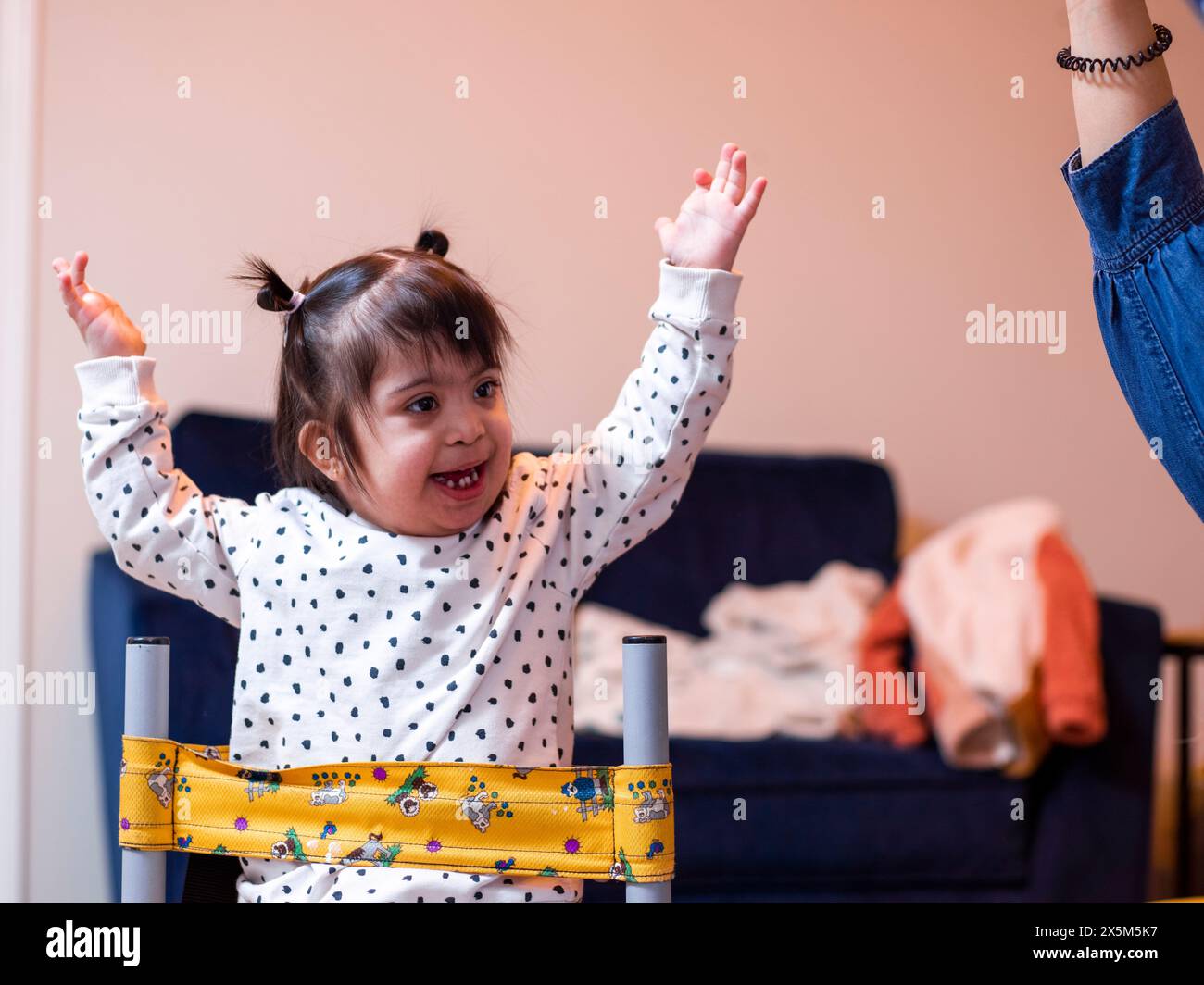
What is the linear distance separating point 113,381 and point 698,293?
37 cm

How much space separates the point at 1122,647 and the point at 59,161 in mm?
1498

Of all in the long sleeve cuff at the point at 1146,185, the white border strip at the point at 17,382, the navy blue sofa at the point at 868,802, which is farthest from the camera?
the white border strip at the point at 17,382

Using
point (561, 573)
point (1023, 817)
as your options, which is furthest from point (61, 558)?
point (1023, 817)

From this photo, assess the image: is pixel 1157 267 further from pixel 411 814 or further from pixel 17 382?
pixel 17 382

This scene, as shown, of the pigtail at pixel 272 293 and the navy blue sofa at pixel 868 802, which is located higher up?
the pigtail at pixel 272 293

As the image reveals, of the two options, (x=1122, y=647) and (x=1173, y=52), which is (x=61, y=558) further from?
(x=1173, y=52)

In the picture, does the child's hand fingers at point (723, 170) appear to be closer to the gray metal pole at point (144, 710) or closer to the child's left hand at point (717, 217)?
the child's left hand at point (717, 217)

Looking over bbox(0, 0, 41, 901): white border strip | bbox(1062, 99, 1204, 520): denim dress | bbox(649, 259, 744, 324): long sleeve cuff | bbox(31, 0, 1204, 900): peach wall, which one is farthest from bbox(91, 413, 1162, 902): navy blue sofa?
bbox(1062, 99, 1204, 520): denim dress

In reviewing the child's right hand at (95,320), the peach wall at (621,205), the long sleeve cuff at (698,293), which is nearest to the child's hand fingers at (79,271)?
the child's right hand at (95,320)

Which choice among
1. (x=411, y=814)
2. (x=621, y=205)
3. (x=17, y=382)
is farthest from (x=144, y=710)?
(x=621, y=205)

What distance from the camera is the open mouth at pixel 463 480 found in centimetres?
78

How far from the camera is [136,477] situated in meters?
0.81

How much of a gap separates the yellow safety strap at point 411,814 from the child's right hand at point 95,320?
26 centimetres

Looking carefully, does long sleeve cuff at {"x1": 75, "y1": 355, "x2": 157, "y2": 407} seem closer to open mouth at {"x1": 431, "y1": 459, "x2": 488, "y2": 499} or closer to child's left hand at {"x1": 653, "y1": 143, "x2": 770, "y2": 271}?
open mouth at {"x1": 431, "y1": 459, "x2": 488, "y2": 499}
